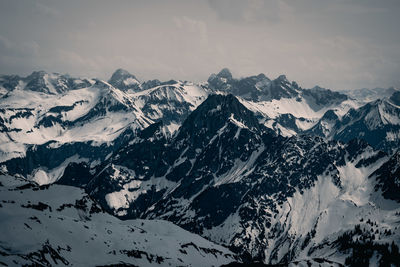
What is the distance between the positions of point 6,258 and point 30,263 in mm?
9844

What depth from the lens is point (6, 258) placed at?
643 ft

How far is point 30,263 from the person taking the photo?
199750 millimetres
